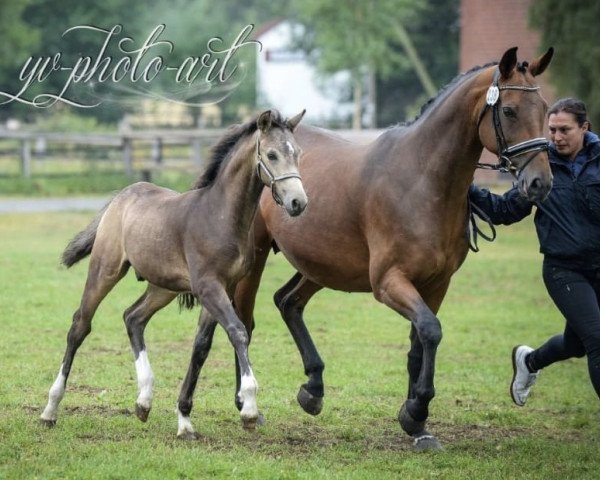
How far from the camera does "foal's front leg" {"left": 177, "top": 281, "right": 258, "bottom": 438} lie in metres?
6.05

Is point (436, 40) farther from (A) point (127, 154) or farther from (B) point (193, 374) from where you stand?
(B) point (193, 374)

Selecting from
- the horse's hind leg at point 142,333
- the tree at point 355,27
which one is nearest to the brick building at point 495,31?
the tree at point 355,27

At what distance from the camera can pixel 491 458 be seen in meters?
6.49

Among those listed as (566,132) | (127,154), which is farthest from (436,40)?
(566,132)

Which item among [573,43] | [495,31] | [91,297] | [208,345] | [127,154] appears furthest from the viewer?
[495,31]

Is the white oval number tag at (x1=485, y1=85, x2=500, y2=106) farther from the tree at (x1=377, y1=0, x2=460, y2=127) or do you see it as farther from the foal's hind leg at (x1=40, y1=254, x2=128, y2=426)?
the tree at (x1=377, y1=0, x2=460, y2=127)

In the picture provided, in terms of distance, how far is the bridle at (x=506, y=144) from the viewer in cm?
602

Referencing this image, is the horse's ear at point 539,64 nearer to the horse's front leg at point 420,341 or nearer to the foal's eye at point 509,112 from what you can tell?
the foal's eye at point 509,112

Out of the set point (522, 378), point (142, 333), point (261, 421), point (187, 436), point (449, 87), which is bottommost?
point (261, 421)

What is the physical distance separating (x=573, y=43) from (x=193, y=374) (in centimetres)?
1603

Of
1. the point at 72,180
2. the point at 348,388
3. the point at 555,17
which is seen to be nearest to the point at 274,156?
the point at 348,388

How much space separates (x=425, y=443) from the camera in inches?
264

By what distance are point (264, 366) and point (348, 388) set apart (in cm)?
104

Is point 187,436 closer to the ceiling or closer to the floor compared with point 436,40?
closer to the ceiling
